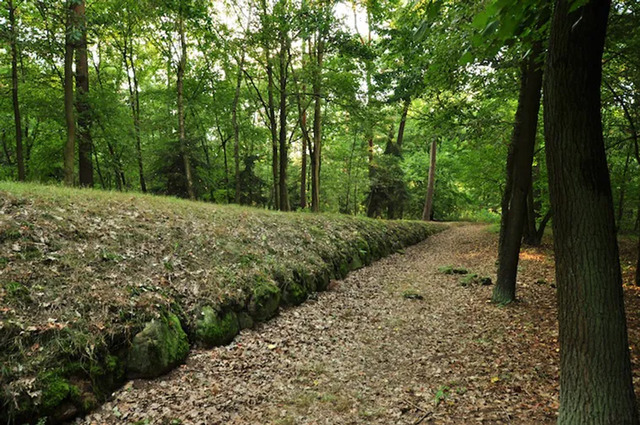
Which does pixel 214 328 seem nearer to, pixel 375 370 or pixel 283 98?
pixel 375 370

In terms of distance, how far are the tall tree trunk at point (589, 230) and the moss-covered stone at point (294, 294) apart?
4932mm

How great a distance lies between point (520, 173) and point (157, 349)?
728cm

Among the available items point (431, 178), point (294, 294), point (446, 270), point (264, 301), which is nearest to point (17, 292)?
point (264, 301)

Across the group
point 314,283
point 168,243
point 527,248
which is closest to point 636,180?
point 527,248

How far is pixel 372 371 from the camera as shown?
4.65 meters

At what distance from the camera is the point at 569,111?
8.85 feet

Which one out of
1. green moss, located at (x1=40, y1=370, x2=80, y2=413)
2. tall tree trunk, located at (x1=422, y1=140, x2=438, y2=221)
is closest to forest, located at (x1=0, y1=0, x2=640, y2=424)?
green moss, located at (x1=40, y1=370, x2=80, y2=413)

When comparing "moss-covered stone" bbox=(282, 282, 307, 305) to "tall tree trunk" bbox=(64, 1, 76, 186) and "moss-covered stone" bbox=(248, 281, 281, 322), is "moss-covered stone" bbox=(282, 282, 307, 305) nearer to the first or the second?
"moss-covered stone" bbox=(248, 281, 281, 322)

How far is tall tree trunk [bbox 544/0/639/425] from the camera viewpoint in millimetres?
2648

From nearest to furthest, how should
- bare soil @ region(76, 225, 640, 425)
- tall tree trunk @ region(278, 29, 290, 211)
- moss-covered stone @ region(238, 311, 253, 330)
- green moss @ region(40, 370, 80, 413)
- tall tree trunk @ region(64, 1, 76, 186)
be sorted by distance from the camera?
green moss @ region(40, 370, 80, 413), bare soil @ region(76, 225, 640, 425), moss-covered stone @ region(238, 311, 253, 330), tall tree trunk @ region(64, 1, 76, 186), tall tree trunk @ region(278, 29, 290, 211)

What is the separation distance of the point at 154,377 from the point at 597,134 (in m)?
5.30

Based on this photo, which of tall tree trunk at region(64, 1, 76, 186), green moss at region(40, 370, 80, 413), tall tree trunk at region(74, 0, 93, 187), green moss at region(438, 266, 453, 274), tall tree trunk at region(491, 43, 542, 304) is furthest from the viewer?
tall tree trunk at region(74, 0, 93, 187)

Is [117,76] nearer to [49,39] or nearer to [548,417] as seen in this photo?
[49,39]

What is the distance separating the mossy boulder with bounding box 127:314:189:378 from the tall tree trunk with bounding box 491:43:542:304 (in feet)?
21.3
